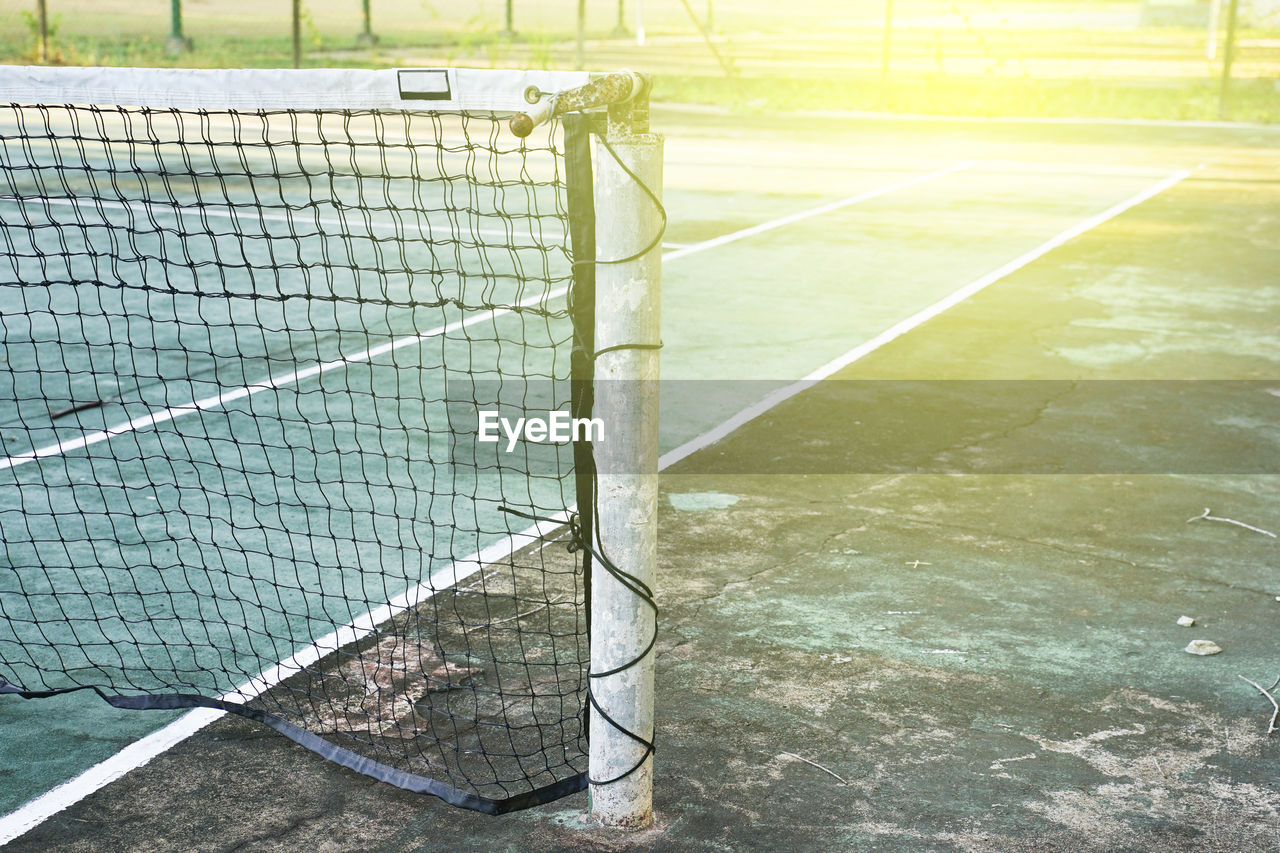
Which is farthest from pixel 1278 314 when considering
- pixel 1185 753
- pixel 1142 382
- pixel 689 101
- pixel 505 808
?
pixel 689 101

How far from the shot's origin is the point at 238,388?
858 centimetres

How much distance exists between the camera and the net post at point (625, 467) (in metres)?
3.54

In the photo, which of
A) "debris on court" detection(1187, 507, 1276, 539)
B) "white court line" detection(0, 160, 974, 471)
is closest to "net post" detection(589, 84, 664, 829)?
"white court line" detection(0, 160, 974, 471)

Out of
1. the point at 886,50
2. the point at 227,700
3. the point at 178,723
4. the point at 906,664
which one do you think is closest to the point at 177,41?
the point at 886,50

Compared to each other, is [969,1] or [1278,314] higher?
[969,1]

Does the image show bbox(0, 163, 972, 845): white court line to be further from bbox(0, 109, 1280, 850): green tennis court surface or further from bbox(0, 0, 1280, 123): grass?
bbox(0, 0, 1280, 123): grass

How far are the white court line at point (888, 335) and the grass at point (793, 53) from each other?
1321 cm

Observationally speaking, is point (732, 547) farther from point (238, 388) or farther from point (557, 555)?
point (238, 388)

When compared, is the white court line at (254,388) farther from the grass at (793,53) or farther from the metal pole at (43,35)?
the metal pole at (43,35)

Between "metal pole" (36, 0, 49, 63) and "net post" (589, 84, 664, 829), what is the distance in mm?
28819

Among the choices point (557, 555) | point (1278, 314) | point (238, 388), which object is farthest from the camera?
point (1278, 314)

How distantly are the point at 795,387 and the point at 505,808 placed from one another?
5.30m

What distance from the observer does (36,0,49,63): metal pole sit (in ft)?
92.8

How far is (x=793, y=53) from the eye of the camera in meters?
44.9
